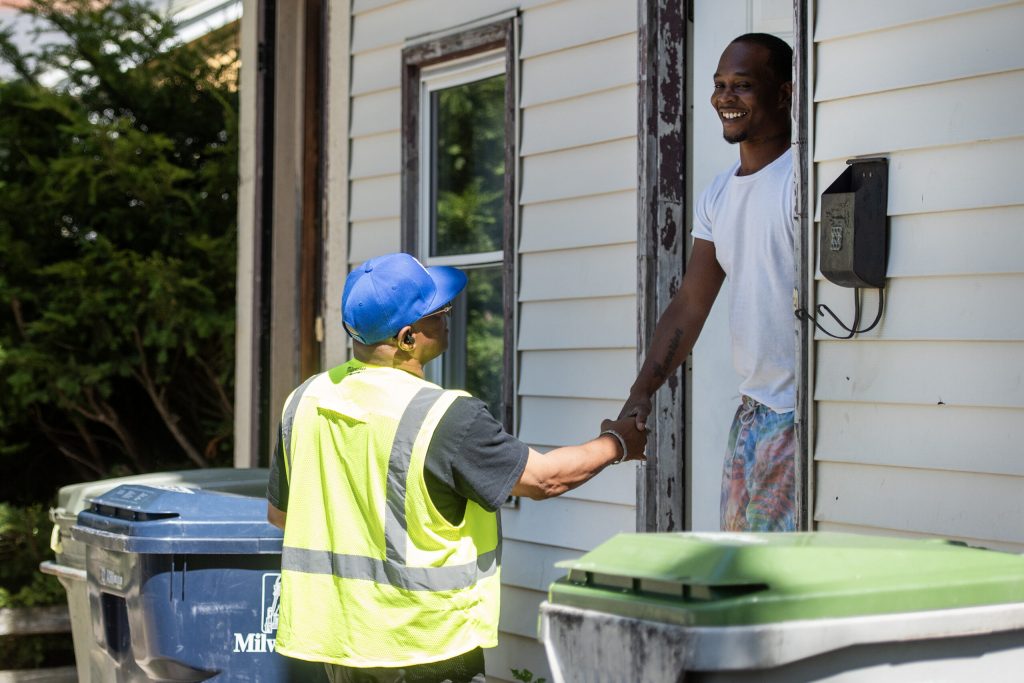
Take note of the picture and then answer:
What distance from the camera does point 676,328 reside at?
418cm

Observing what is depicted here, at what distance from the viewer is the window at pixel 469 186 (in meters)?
5.52

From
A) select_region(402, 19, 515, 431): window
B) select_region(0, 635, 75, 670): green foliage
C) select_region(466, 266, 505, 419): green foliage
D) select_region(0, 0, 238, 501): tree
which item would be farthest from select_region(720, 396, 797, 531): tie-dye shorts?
select_region(0, 0, 238, 501): tree

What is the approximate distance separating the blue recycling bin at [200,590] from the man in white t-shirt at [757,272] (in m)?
1.26

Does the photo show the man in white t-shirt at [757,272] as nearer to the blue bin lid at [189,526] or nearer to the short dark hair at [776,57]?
the short dark hair at [776,57]

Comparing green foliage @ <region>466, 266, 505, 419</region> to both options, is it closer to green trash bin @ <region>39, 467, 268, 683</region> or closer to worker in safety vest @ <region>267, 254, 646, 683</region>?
green trash bin @ <region>39, 467, 268, 683</region>

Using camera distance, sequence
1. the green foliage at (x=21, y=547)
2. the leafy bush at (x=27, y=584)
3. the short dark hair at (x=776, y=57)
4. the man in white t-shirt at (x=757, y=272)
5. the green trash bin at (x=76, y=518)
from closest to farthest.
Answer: the man in white t-shirt at (x=757, y=272)
the short dark hair at (x=776, y=57)
the green trash bin at (x=76, y=518)
the leafy bush at (x=27, y=584)
the green foliage at (x=21, y=547)

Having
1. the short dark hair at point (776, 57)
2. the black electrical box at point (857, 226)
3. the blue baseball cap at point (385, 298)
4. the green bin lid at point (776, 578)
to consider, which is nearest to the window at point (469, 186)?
the short dark hair at point (776, 57)

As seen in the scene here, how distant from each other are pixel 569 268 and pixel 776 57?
54.9 inches

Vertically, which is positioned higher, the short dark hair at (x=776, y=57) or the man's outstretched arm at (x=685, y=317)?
the short dark hair at (x=776, y=57)

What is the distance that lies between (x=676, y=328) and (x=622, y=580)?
1.92 meters

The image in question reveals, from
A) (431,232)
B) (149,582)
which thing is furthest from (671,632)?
(431,232)

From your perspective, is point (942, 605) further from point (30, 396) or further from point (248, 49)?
point (30, 396)

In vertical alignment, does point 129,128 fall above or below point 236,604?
above

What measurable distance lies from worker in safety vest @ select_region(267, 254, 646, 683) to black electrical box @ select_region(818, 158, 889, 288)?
0.92 m
